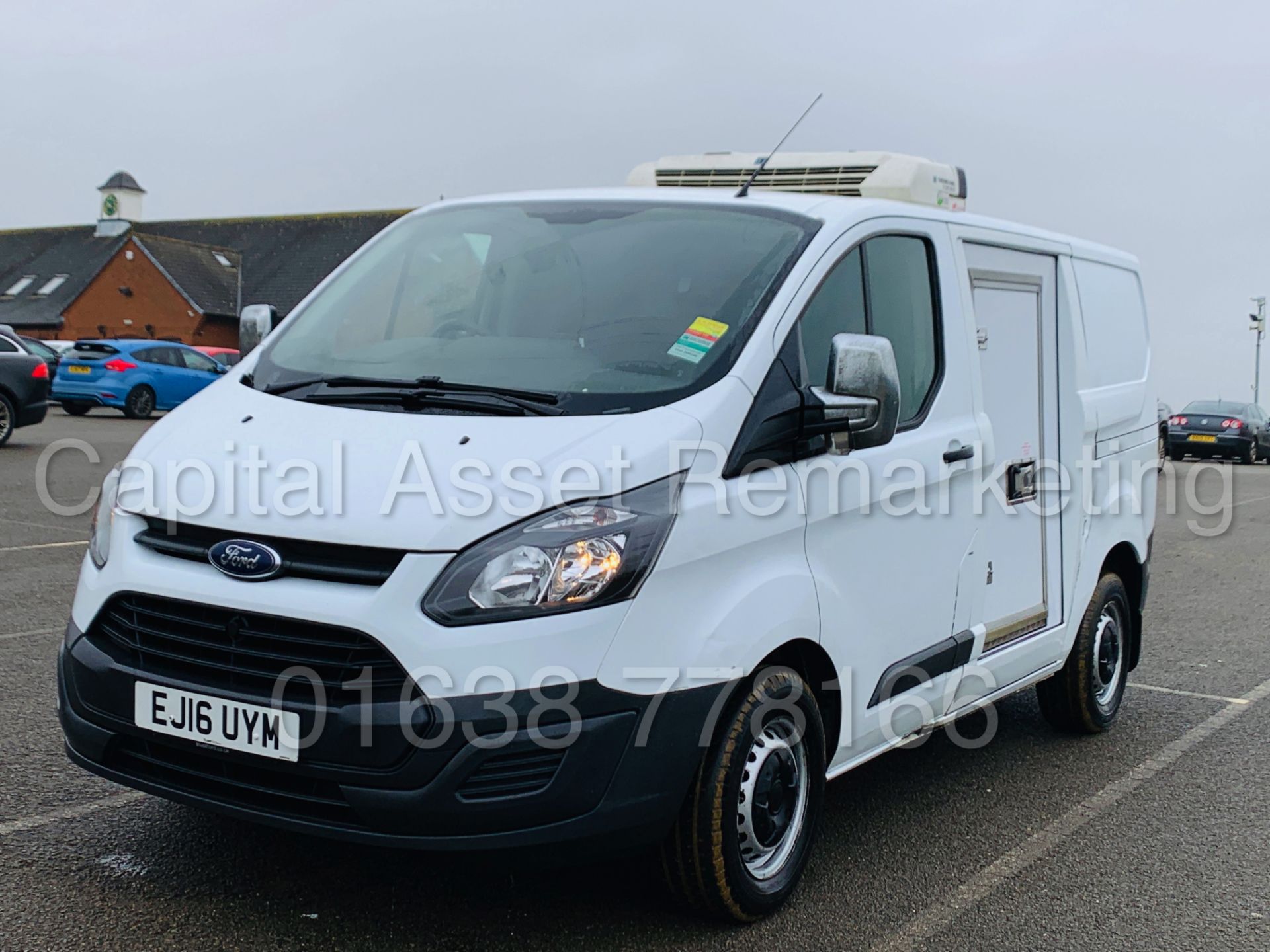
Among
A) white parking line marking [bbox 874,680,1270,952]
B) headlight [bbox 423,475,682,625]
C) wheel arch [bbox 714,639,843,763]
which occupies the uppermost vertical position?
headlight [bbox 423,475,682,625]

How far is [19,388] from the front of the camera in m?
17.8

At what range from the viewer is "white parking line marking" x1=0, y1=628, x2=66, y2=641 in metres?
6.70

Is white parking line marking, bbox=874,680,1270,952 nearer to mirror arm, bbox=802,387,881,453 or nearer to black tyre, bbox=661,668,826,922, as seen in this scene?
black tyre, bbox=661,668,826,922

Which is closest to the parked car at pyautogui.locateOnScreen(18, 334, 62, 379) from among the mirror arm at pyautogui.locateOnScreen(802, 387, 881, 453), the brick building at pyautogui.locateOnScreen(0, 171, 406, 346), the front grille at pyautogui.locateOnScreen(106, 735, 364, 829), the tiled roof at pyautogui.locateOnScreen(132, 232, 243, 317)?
the brick building at pyautogui.locateOnScreen(0, 171, 406, 346)

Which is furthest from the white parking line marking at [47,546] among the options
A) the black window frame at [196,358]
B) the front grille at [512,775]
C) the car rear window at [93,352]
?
the black window frame at [196,358]

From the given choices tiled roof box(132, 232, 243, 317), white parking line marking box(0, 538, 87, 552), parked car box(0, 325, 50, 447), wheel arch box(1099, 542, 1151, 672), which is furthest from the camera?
tiled roof box(132, 232, 243, 317)

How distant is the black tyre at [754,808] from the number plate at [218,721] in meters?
1.00

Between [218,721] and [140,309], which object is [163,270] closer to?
[140,309]

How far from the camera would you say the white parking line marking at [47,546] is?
31.3 ft

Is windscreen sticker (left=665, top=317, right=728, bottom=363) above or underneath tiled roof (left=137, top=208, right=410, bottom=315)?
underneath

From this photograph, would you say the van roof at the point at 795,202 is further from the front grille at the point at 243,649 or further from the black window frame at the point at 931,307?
the front grille at the point at 243,649

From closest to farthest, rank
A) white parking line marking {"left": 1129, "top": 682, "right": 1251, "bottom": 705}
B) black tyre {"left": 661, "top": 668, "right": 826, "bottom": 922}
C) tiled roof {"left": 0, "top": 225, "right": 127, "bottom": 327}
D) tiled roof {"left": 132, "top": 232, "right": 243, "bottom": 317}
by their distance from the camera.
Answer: black tyre {"left": 661, "top": 668, "right": 826, "bottom": 922} < white parking line marking {"left": 1129, "top": 682, "right": 1251, "bottom": 705} < tiled roof {"left": 132, "top": 232, "right": 243, "bottom": 317} < tiled roof {"left": 0, "top": 225, "right": 127, "bottom": 327}

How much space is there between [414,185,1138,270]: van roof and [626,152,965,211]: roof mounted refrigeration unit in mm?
174

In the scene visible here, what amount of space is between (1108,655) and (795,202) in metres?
2.75
